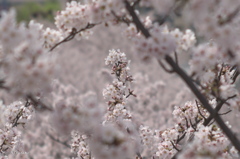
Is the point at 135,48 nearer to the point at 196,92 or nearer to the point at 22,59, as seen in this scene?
the point at 196,92


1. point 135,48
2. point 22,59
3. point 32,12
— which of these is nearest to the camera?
point 22,59

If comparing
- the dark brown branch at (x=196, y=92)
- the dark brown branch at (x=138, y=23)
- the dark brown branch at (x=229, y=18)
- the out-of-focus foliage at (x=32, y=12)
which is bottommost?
the dark brown branch at (x=196, y=92)

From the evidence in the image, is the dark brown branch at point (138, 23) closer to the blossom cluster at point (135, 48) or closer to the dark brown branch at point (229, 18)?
the blossom cluster at point (135, 48)

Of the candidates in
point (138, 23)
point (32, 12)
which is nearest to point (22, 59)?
point (138, 23)

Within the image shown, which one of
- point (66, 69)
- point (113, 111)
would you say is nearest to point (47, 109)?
point (113, 111)

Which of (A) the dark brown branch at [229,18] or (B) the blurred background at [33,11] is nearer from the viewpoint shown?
(A) the dark brown branch at [229,18]

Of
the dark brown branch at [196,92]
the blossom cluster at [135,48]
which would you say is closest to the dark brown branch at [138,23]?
the blossom cluster at [135,48]

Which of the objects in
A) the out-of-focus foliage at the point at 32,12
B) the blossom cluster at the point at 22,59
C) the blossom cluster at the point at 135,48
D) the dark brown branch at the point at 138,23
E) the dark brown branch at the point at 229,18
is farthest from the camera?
the out-of-focus foliage at the point at 32,12

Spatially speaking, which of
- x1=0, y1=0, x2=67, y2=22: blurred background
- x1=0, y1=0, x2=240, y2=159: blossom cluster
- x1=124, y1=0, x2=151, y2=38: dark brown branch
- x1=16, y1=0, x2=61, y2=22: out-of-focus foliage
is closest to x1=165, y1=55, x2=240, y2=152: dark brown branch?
x1=0, y1=0, x2=240, y2=159: blossom cluster

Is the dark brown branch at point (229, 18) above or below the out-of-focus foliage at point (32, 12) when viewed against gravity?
below

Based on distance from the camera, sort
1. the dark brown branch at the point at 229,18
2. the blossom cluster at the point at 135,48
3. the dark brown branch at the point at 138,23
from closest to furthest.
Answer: the blossom cluster at the point at 135,48 → the dark brown branch at the point at 229,18 → the dark brown branch at the point at 138,23

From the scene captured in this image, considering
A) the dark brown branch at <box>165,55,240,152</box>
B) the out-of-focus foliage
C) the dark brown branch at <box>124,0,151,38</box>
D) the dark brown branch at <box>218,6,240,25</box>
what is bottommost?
the dark brown branch at <box>165,55,240,152</box>

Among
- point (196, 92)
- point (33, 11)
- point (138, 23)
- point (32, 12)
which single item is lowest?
point (196, 92)

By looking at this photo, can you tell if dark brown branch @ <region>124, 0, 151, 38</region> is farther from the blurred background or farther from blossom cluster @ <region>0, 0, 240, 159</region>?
the blurred background
